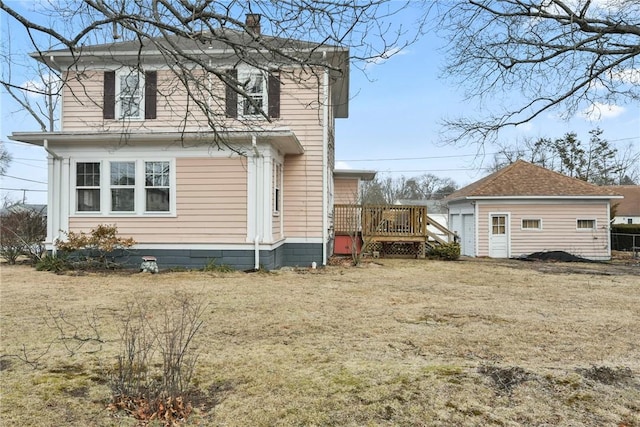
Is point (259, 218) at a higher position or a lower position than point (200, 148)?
lower

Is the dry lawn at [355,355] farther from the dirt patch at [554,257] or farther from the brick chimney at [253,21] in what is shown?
the dirt patch at [554,257]

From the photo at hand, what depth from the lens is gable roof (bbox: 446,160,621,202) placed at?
57.0 ft

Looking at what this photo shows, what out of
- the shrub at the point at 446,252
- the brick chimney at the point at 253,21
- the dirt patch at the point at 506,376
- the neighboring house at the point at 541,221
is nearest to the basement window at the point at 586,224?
the neighboring house at the point at 541,221

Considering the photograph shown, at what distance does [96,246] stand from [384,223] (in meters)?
8.40

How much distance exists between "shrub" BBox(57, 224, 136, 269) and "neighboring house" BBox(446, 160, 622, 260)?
1269cm

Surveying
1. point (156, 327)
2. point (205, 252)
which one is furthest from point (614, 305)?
point (205, 252)

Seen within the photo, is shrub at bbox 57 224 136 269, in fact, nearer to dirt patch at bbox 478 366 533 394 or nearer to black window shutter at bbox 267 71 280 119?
black window shutter at bbox 267 71 280 119

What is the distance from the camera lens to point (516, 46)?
615 centimetres

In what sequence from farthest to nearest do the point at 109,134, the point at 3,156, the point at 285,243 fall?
the point at 3,156 → the point at 285,243 → the point at 109,134

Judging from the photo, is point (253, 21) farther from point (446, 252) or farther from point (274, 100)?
point (446, 252)

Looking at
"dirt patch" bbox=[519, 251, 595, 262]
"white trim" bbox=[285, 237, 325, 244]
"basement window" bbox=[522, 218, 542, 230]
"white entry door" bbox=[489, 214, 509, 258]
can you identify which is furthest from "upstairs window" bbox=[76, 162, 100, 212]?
"basement window" bbox=[522, 218, 542, 230]

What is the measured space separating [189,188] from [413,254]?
25.9ft

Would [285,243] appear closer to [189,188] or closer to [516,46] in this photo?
[189,188]

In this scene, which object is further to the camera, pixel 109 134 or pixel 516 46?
pixel 109 134
